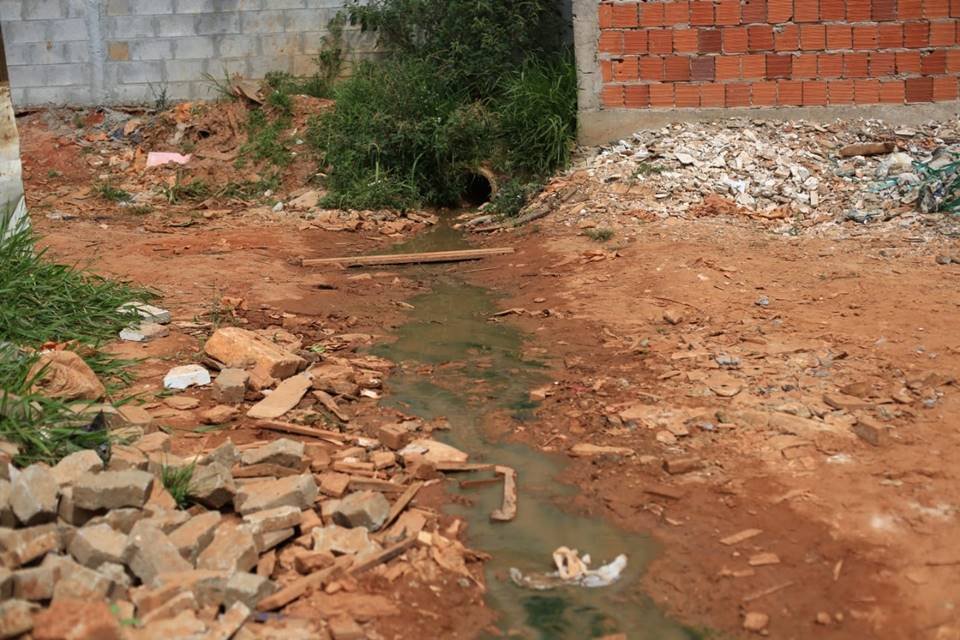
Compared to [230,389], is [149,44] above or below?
above

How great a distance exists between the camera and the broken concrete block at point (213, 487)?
3891mm

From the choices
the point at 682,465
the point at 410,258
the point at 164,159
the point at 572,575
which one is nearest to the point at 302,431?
the point at 572,575

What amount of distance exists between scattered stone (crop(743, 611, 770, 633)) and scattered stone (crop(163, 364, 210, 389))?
3.06 m

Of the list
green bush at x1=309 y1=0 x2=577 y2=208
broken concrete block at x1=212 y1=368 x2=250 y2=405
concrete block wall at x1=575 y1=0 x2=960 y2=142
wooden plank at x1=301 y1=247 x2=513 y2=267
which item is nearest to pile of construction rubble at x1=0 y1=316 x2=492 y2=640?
broken concrete block at x1=212 y1=368 x2=250 y2=405

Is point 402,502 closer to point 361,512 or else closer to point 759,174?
point 361,512

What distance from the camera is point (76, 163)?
445 inches

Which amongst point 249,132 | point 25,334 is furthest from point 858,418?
point 249,132

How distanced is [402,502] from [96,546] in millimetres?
1229

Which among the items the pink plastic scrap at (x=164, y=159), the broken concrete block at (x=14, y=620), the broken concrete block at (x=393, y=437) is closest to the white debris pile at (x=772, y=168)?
the broken concrete block at (x=393, y=437)

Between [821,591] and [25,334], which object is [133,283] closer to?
[25,334]

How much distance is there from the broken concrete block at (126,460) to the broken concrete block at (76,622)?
0.96 metres

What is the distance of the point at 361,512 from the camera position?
3846mm

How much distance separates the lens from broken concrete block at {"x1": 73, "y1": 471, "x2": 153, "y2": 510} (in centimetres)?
352

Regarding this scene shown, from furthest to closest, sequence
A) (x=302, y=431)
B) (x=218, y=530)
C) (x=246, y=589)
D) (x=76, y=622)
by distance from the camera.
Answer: (x=302, y=431) → (x=218, y=530) → (x=246, y=589) → (x=76, y=622)
